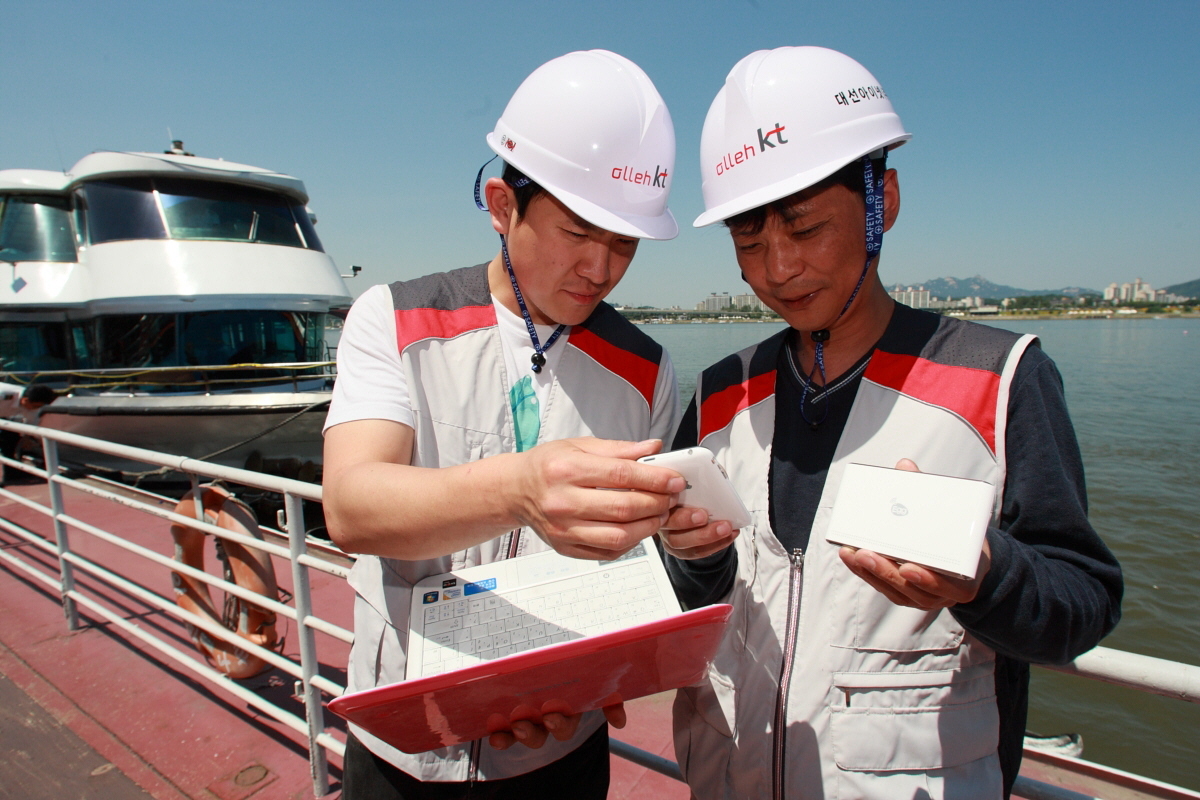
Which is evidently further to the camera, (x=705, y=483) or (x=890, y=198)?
(x=890, y=198)

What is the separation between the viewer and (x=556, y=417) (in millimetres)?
1428

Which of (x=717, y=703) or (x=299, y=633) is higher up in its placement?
(x=717, y=703)

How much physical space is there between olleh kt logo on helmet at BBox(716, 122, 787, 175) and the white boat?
276 inches

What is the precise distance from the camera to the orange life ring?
2.98m

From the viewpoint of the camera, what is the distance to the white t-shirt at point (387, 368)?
47.4 inches

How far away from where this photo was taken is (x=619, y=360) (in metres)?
1.52

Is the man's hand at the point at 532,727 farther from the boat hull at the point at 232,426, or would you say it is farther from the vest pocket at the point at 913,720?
the boat hull at the point at 232,426

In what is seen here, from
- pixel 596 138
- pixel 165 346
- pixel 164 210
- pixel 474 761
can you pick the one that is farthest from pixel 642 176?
pixel 164 210

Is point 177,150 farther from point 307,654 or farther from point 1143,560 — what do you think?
point 1143,560

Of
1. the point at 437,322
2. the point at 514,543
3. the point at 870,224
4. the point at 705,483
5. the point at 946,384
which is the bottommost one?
the point at 514,543

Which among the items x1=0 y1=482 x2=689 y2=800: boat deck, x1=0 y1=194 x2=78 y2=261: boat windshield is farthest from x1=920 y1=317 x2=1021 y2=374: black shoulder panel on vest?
x1=0 y1=194 x2=78 y2=261: boat windshield

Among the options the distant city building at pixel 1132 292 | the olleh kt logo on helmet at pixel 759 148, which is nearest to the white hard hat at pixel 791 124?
the olleh kt logo on helmet at pixel 759 148

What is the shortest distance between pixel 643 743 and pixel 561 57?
229 centimetres

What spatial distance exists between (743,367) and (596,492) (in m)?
0.74
